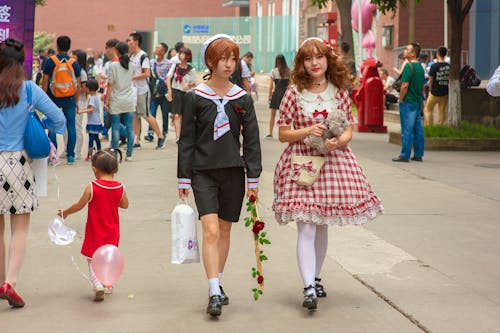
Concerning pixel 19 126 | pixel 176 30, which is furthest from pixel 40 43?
pixel 19 126

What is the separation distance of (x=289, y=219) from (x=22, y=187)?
1.70m

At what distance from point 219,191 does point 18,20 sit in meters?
4.71

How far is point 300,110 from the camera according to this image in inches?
253

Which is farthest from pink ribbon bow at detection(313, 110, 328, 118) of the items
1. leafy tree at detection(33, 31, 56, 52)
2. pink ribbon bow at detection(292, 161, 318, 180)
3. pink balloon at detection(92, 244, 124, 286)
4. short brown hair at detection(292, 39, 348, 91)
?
leafy tree at detection(33, 31, 56, 52)

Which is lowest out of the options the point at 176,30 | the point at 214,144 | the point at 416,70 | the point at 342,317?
the point at 342,317

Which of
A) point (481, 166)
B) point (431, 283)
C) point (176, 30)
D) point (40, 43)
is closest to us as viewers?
point (431, 283)

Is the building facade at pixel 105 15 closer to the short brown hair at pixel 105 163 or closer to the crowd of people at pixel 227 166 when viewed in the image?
the short brown hair at pixel 105 163

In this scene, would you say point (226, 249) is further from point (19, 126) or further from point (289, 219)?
point (19, 126)

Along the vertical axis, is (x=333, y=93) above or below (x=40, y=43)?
below

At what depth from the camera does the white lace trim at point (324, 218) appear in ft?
20.5

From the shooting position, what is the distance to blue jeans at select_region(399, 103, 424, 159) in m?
14.9

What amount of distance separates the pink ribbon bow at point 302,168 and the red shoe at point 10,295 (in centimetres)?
187

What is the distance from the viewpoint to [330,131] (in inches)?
246

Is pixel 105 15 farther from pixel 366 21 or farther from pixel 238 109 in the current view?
pixel 238 109
